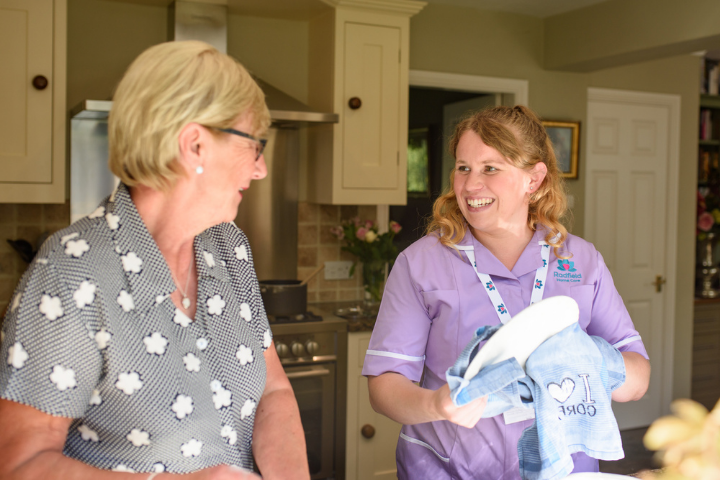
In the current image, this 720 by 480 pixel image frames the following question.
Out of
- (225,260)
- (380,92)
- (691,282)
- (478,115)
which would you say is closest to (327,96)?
(380,92)

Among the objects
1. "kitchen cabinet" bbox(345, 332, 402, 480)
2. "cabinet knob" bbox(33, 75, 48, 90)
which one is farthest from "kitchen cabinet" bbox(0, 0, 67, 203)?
"kitchen cabinet" bbox(345, 332, 402, 480)

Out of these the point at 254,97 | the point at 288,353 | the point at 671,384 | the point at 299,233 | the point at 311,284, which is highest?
the point at 254,97

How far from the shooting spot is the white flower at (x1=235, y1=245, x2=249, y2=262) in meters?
1.29

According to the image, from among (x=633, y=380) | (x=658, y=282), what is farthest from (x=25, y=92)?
(x=658, y=282)

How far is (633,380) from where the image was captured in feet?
4.72

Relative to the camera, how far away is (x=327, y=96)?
10.9ft

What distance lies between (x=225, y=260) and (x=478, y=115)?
731 millimetres

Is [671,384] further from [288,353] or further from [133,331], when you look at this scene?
[133,331]

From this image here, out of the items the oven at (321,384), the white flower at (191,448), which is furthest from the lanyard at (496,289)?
the oven at (321,384)

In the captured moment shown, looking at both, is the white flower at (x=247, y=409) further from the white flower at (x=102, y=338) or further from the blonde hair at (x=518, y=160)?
the blonde hair at (x=518, y=160)

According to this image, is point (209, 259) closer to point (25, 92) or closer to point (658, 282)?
point (25, 92)

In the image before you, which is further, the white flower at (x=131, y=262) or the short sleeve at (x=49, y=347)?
the white flower at (x=131, y=262)

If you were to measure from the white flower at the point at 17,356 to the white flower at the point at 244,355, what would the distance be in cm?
35

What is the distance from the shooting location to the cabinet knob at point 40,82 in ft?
8.95
